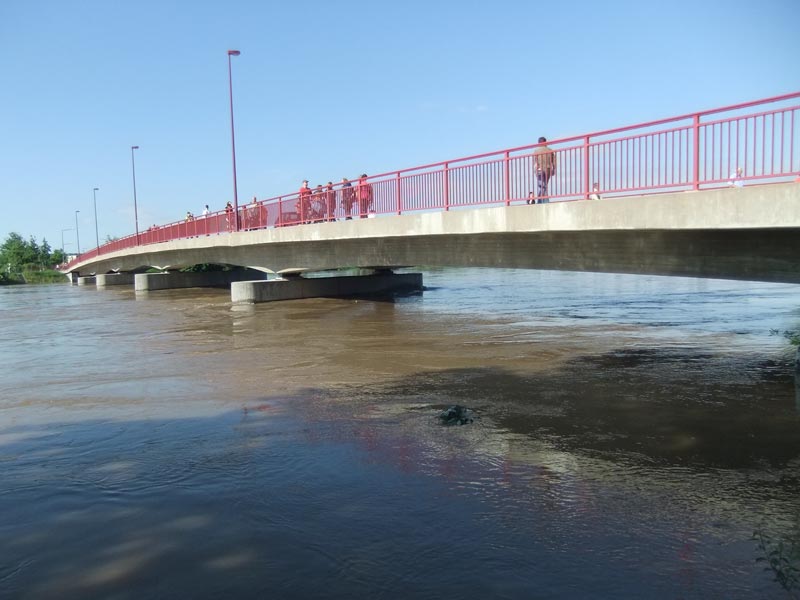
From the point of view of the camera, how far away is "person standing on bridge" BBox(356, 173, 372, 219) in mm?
18953

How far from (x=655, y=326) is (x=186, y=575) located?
14775mm

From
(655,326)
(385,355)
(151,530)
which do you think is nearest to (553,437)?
(151,530)

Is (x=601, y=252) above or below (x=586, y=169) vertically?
below

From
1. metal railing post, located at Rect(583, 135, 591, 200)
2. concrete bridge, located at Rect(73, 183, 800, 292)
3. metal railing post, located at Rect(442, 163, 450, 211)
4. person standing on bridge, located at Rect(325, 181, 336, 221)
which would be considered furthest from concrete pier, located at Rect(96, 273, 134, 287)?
metal railing post, located at Rect(583, 135, 591, 200)

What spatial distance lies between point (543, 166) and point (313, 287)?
16433 millimetres

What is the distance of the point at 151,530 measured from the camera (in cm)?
476

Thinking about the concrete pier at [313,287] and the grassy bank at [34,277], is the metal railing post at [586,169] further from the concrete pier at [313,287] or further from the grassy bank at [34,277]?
the grassy bank at [34,277]

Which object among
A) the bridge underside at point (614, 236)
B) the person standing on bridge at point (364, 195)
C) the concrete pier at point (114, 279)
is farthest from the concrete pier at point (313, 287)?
the concrete pier at point (114, 279)

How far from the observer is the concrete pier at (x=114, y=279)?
50594 mm

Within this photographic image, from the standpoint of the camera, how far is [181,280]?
40625 millimetres

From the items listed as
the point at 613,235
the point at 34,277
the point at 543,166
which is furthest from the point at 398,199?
the point at 34,277

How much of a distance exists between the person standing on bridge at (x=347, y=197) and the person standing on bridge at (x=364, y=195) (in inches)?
14.5

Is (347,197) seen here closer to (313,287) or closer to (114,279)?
(313,287)

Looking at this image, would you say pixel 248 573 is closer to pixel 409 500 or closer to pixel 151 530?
pixel 151 530
